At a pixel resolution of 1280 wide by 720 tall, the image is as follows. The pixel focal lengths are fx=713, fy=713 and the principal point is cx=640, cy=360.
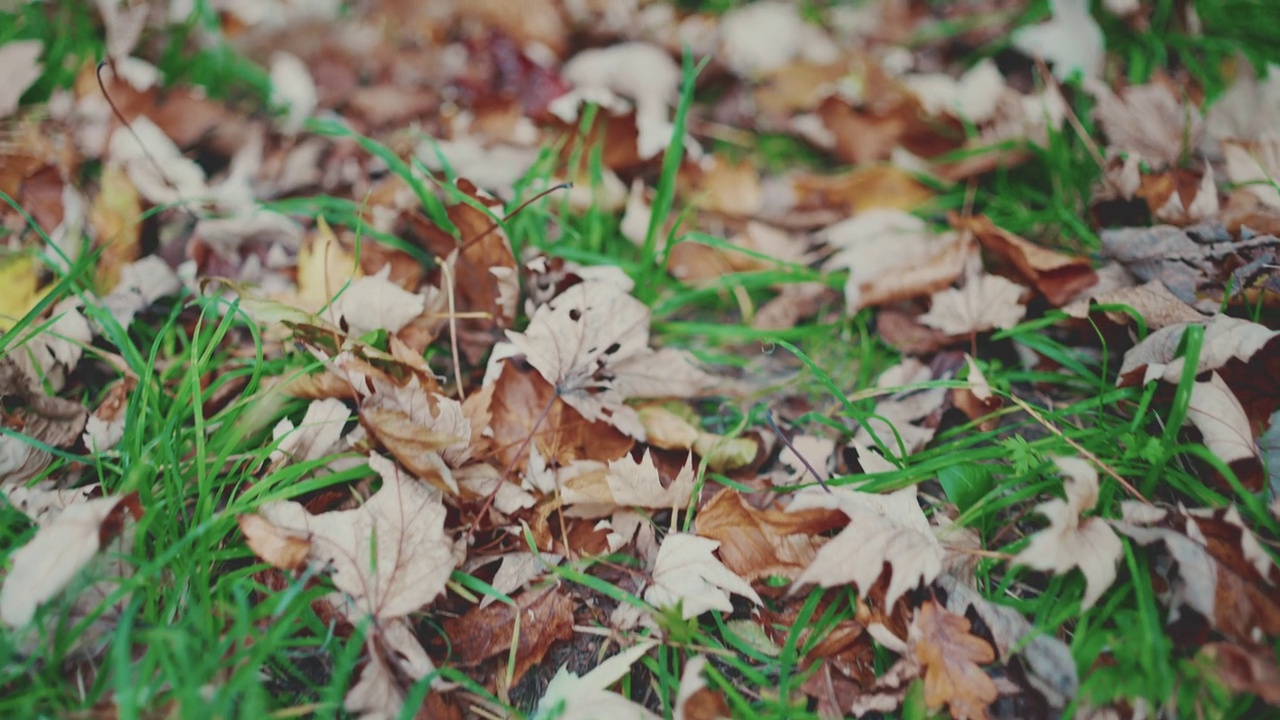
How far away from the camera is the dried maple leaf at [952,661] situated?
3.82 feet

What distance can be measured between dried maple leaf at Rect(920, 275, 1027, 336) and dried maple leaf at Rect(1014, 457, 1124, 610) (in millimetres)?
503

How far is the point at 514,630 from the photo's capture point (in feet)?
4.28

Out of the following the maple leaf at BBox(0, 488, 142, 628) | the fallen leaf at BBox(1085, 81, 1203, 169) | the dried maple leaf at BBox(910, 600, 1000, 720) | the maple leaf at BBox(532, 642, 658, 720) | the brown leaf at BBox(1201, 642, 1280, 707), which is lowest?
the maple leaf at BBox(532, 642, 658, 720)

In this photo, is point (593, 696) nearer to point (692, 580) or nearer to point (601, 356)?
point (692, 580)

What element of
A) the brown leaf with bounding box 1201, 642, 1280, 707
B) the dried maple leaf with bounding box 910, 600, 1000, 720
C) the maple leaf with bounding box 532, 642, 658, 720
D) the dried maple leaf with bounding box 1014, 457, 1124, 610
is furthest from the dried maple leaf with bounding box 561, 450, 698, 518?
the brown leaf with bounding box 1201, 642, 1280, 707

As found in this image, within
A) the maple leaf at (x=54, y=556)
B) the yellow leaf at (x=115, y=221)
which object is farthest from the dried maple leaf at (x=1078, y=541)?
the yellow leaf at (x=115, y=221)

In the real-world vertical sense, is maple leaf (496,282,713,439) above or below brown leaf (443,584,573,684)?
above

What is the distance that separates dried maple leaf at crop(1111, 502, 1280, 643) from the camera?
112cm

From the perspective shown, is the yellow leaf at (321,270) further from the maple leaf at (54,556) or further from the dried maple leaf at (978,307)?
the dried maple leaf at (978,307)

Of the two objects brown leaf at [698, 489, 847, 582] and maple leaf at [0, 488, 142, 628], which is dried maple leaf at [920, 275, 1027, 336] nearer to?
brown leaf at [698, 489, 847, 582]

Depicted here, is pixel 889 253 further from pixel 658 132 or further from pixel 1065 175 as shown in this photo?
pixel 658 132

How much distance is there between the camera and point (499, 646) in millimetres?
1297

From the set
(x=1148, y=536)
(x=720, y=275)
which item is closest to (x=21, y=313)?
(x=720, y=275)

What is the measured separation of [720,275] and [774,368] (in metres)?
0.34
